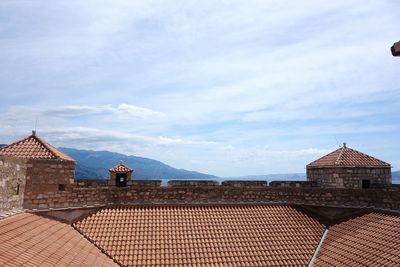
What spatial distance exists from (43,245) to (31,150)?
5.83 metres

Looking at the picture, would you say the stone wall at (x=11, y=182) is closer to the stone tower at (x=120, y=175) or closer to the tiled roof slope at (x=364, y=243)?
the stone tower at (x=120, y=175)

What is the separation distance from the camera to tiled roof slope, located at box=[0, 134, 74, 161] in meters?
14.3

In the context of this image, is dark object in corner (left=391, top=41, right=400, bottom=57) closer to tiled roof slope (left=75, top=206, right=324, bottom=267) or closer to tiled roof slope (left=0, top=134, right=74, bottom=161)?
tiled roof slope (left=75, top=206, right=324, bottom=267)

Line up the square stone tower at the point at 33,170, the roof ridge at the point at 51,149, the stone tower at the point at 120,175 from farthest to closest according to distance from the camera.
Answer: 1. the stone tower at the point at 120,175
2. the roof ridge at the point at 51,149
3. the square stone tower at the point at 33,170

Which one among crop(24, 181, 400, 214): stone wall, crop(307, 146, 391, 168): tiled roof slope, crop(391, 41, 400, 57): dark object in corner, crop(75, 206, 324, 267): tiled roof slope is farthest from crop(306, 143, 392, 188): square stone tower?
crop(391, 41, 400, 57): dark object in corner

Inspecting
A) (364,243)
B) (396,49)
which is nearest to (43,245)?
(396,49)

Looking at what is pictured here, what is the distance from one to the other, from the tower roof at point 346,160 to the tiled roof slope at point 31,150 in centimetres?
1327

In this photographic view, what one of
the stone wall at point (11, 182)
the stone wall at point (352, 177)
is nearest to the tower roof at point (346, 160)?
the stone wall at point (352, 177)

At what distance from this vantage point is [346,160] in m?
18.7

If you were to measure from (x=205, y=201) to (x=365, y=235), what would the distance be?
23.2 feet

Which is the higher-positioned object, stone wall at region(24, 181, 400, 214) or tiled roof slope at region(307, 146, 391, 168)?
tiled roof slope at region(307, 146, 391, 168)

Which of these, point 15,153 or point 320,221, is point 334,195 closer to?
point 320,221

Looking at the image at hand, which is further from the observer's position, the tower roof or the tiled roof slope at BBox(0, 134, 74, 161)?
the tower roof

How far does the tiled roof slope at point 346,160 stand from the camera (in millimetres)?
18438
